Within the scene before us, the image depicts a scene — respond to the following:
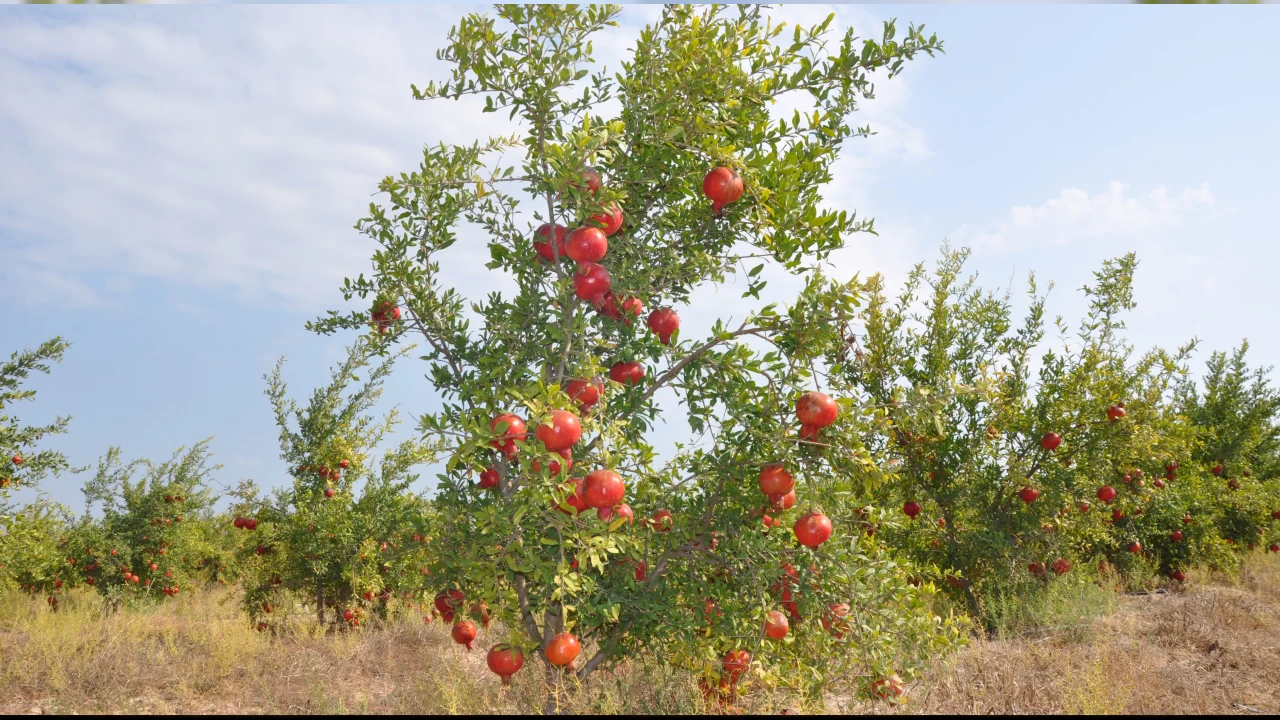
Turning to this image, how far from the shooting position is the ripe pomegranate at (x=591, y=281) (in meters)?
3.90

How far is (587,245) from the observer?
150 inches

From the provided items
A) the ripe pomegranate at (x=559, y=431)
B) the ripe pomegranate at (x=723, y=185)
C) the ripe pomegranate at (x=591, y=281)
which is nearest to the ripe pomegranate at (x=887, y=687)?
the ripe pomegranate at (x=559, y=431)

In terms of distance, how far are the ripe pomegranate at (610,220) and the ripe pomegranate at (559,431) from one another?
1.17 meters

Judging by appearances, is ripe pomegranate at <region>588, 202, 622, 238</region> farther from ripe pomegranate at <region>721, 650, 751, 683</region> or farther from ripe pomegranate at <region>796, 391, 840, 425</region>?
ripe pomegranate at <region>721, 650, 751, 683</region>

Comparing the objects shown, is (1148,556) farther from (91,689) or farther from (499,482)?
(91,689)

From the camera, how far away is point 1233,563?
12.0m

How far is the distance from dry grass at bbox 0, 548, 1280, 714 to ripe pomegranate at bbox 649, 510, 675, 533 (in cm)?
84

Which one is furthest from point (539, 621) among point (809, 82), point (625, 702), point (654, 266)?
point (809, 82)

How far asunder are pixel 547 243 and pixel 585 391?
100 cm

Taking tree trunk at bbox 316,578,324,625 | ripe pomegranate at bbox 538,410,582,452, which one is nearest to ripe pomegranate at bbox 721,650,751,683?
ripe pomegranate at bbox 538,410,582,452

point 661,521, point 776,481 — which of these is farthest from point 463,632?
point 776,481

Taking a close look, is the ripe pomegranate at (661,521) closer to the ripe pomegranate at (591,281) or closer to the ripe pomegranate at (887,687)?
the ripe pomegranate at (591,281)

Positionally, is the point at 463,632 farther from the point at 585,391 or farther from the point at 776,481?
the point at 776,481

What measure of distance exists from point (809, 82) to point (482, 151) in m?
1.93
